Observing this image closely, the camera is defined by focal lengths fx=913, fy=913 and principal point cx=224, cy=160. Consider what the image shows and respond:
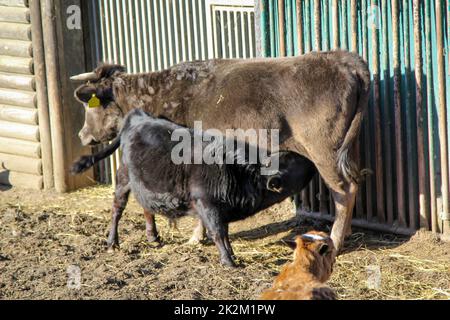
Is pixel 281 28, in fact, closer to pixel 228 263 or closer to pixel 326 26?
pixel 326 26

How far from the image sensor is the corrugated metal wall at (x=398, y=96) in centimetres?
823

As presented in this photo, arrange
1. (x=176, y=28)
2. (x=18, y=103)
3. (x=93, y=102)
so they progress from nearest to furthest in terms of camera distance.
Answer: (x=93, y=102), (x=176, y=28), (x=18, y=103)

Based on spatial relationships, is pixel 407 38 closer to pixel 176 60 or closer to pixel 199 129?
pixel 199 129

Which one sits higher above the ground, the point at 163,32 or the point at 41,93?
the point at 163,32

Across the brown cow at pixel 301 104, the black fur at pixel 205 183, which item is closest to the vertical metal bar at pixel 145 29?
→ the brown cow at pixel 301 104

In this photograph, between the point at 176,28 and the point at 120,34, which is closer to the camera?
the point at 176,28

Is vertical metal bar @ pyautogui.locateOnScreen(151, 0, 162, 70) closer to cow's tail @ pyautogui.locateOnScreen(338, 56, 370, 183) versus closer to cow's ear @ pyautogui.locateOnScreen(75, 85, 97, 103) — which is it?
cow's ear @ pyautogui.locateOnScreen(75, 85, 97, 103)

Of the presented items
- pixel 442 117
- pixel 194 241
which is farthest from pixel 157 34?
pixel 442 117

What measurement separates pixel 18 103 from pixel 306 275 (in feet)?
22.3

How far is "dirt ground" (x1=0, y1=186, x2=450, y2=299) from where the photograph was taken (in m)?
7.27

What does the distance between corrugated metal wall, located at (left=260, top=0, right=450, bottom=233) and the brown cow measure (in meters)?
0.40

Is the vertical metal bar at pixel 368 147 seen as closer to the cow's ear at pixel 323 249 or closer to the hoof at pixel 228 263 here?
the hoof at pixel 228 263

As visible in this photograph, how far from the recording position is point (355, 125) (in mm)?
8250
